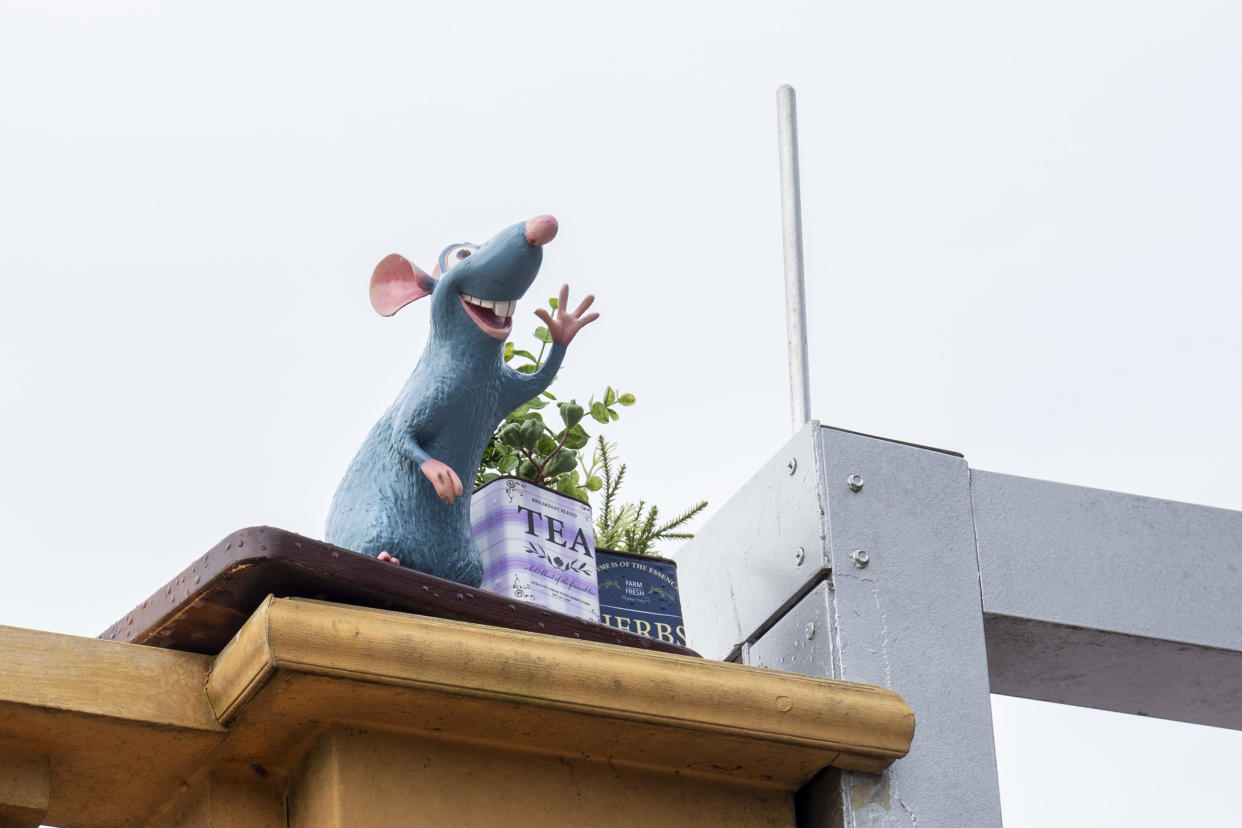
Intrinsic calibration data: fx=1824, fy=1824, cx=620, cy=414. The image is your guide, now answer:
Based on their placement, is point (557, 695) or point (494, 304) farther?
point (494, 304)

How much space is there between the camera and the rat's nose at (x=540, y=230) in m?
1.89

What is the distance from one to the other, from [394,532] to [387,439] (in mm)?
122

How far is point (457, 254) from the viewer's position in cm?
197

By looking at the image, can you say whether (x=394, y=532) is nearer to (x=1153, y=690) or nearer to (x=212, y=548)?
(x=212, y=548)

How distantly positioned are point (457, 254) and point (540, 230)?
0.12m

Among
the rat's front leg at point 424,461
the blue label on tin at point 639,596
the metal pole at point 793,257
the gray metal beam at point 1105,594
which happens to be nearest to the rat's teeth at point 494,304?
the rat's front leg at point 424,461

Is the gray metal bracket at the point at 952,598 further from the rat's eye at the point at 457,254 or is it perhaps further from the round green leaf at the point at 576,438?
the rat's eye at the point at 457,254

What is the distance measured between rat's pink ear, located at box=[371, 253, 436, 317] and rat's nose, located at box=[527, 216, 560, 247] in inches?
5.8

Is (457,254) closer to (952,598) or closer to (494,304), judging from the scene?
(494,304)

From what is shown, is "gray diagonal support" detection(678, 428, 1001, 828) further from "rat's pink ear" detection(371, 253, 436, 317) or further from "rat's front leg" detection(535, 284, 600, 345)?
Result: "rat's pink ear" detection(371, 253, 436, 317)

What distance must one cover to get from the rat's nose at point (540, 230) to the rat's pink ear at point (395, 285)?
0.15 m

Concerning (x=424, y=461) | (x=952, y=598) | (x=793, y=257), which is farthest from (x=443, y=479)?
(x=793, y=257)

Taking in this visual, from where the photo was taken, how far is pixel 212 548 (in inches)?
62.9

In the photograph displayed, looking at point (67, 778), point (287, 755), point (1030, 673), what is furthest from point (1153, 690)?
point (67, 778)
